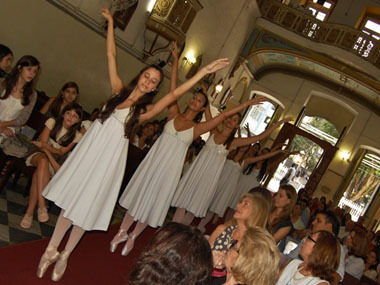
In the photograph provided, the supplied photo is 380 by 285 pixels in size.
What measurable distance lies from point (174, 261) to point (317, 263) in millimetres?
2073

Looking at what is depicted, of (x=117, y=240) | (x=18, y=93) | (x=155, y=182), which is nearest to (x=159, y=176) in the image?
(x=155, y=182)

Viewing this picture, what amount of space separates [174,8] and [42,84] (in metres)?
3.86

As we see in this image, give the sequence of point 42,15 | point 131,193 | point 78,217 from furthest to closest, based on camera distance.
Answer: point 42,15, point 131,193, point 78,217

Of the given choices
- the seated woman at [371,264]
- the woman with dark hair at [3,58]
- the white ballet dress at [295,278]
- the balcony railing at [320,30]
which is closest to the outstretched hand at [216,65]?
the white ballet dress at [295,278]

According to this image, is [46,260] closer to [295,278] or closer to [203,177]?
[295,278]

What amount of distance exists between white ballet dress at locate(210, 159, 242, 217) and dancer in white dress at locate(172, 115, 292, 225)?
1.83 metres

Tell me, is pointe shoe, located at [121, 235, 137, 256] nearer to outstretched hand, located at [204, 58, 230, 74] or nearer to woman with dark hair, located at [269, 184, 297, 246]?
woman with dark hair, located at [269, 184, 297, 246]

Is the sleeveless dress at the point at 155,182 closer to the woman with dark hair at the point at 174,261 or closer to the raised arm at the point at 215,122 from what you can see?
the raised arm at the point at 215,122

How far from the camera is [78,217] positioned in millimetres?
3504

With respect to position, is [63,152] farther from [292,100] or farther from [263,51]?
[292,100]

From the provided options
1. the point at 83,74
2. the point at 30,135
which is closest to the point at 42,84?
the point at 83,74

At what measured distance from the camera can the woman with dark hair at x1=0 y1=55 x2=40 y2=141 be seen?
487 centimetres

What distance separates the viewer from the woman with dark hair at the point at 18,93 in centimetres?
487

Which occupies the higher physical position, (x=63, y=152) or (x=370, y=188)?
(x=370, y=188)
